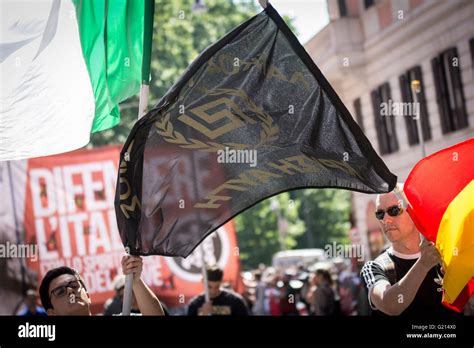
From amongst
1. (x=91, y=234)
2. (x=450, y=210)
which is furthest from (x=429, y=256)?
A: (x=91, y=234)

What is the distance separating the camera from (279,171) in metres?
5.12

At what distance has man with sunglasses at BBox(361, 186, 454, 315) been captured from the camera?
4715mm

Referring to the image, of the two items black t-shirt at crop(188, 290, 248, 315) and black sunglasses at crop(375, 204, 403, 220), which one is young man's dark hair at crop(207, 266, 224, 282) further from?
black sunglasses at crop(375, 204, 403, 220)

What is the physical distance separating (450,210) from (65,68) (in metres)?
2.34

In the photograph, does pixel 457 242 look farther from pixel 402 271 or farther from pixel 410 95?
pixel 410 95

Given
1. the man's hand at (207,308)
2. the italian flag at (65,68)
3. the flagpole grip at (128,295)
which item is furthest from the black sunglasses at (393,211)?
the man's hand at (207,308)

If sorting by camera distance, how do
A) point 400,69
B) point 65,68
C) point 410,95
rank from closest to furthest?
point 65,68 < point 410,95 < point 400,69

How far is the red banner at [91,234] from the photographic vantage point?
569 inches

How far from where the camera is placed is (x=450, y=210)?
17.6ft

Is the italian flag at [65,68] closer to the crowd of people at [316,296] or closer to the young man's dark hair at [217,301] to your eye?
the young man's dark hair at [217,301]

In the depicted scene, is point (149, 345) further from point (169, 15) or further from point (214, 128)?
point (169, 15)

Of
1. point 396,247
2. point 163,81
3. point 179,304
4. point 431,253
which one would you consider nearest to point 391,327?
point 431,253

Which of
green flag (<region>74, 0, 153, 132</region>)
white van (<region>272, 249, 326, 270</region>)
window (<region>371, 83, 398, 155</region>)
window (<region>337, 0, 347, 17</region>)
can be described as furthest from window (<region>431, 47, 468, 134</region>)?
white van (<region>272, 249, 326, 270</region>)

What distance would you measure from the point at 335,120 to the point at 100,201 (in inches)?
403
